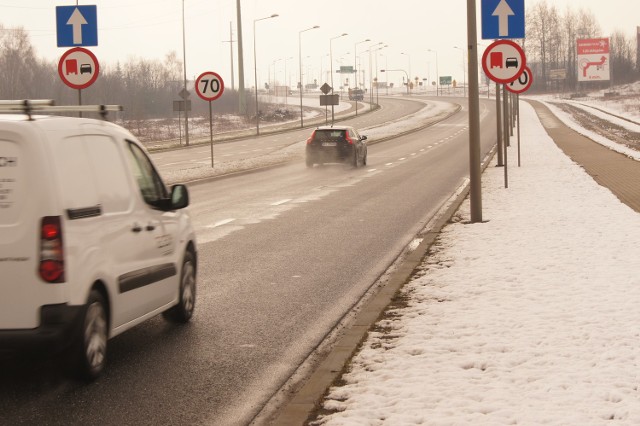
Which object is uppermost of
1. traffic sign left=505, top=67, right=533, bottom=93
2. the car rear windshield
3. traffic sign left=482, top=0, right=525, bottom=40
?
traffic sign left=482, top=0, right=525, bottom=40

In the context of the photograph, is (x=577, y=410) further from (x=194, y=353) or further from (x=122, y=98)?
(x=122, y=98)

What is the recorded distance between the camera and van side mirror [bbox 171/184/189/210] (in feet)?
25.3

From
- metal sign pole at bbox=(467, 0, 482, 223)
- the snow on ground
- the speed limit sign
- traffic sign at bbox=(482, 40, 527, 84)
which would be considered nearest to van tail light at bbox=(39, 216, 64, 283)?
the snow on ground

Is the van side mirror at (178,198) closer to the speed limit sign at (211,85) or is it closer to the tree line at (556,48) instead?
the speed limit sign at (211,85)

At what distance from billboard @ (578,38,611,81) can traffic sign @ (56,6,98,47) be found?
121817mm

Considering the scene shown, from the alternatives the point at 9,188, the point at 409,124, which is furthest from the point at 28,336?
the point at 409,124

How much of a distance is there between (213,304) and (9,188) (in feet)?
11.3

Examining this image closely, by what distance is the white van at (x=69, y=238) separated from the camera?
595 cm

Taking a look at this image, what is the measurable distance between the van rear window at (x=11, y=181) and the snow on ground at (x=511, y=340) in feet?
6.75

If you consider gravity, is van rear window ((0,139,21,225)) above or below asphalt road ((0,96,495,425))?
above

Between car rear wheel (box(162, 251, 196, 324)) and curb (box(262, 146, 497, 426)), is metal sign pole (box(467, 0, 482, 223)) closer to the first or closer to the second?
curb (box(262, 146, 497, 426))

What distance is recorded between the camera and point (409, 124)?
79000mm

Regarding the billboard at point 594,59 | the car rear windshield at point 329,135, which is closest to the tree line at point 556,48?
the billboard at point 594,59

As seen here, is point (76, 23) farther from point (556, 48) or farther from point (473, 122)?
point (556, 48)
